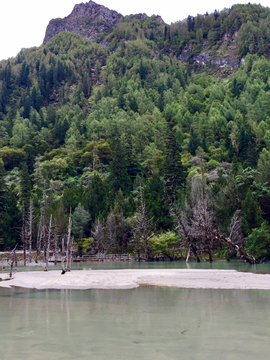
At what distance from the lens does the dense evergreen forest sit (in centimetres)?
5734

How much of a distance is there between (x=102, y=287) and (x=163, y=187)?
55640 millimetres

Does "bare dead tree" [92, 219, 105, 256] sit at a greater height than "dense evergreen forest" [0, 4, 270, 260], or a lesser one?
lesser

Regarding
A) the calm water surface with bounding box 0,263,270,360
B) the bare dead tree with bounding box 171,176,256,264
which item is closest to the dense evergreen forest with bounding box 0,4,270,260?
the bare dead tree with bounding box 171,176,256,264

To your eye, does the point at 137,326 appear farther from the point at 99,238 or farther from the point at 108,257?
the point at 99,238

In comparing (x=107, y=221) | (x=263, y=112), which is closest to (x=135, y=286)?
(x=107, y=221)

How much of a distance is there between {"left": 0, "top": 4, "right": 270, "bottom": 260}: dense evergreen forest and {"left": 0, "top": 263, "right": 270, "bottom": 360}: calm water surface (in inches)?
882

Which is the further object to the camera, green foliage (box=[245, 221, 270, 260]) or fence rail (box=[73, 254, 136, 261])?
fence rail (box=[73, 254, 136, 261])

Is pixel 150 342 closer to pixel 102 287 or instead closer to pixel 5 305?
pixel 5 305

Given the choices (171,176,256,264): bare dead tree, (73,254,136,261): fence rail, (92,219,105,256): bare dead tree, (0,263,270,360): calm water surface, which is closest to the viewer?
(0,263,270,360): calm water surface

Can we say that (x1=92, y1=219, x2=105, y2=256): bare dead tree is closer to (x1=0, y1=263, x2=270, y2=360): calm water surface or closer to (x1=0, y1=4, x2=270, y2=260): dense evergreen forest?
(x1=0, y1=4, x2=270, y2=260): dense evergreen forest

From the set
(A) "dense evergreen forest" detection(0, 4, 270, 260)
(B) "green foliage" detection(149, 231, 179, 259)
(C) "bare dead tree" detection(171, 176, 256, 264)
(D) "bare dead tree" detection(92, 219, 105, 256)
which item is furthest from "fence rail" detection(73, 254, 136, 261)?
(C) "bare dead tree" detection(171, 176, 256, 264)

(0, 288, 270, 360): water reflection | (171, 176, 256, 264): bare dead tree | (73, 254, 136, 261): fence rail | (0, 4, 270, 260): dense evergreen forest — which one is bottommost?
(73, 254, 136, 261): fence rail

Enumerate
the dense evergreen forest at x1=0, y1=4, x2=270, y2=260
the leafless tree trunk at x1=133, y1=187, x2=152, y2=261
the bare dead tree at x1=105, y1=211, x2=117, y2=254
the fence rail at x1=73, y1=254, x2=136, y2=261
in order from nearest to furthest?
the leafless tree trunk at x1=133, y1=187, x2=152, y2=261 → the dense evergreen forest at x1=0, y1=4, x2=270, y2=260 → the fence rail at x1=73, y1=254, x2=136, y2=261 → the bare dead tree at x1=105, y1=211, x2=117, y2=254

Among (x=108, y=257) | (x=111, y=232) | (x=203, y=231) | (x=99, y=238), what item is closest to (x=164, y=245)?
(x=108, y=257)
